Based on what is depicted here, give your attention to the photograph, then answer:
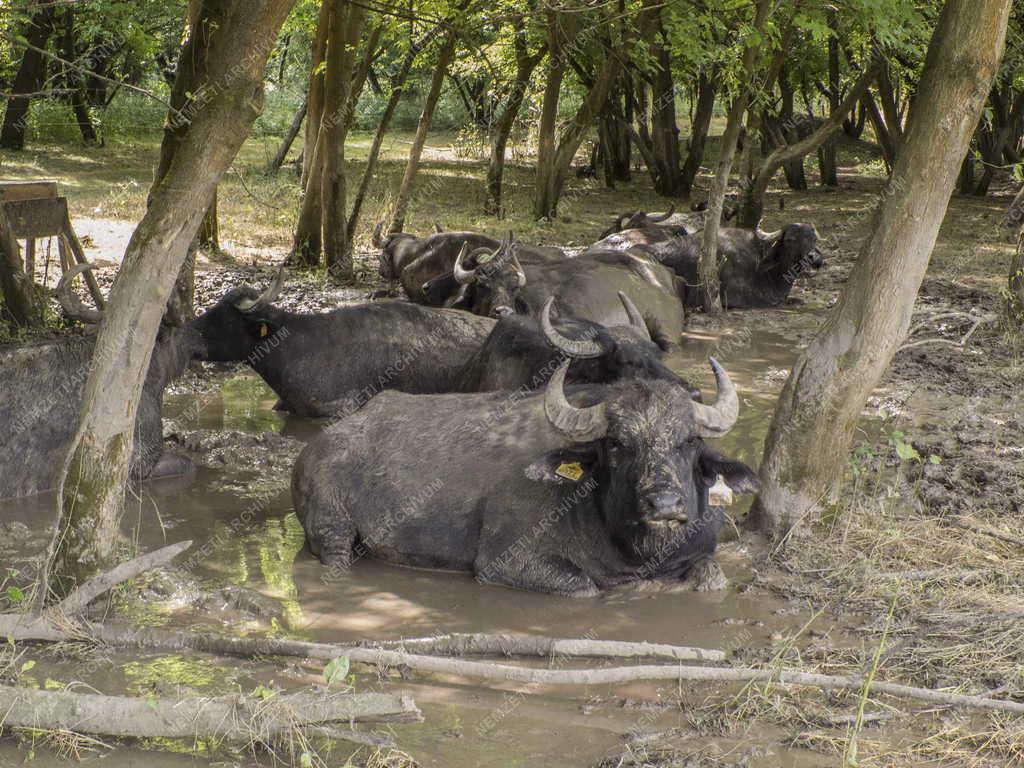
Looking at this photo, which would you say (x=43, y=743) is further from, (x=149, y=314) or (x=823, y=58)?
(x=823, y=58)

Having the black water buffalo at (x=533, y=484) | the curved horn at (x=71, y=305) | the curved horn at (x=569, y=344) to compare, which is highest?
the curved horn at (x=569, y=344)

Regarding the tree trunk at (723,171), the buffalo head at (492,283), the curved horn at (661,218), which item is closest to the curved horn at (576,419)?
the buffalo head at (492,283)

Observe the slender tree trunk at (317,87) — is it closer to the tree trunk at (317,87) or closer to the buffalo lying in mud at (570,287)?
the tree trunk at (317,87)

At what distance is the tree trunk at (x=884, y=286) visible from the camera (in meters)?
6.60

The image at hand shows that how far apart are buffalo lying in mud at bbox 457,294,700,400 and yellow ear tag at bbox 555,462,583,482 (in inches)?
36.3

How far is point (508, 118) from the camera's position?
22.1 meters

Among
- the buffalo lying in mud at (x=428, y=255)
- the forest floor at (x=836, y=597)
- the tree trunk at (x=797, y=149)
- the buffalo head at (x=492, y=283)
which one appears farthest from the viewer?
the tree trunk at (x=797, y=149)

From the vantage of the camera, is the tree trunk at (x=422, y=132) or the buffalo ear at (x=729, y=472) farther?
the tree trunk at (x=422, y=132)

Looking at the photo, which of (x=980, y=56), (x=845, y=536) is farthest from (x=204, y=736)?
(x=980, y=56)

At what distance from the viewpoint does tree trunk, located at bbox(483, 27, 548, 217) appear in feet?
69.9

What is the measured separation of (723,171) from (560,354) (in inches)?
234

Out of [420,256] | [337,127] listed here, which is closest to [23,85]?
[337,127]

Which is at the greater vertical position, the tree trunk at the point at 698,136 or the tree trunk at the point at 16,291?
the tree trunk at the point at 698,136

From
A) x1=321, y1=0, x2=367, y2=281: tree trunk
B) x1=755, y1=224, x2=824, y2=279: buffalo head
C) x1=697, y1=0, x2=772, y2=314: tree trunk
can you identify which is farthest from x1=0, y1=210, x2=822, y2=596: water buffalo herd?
x1=755, y1=224, x2=824, y2=279: buffalo head
